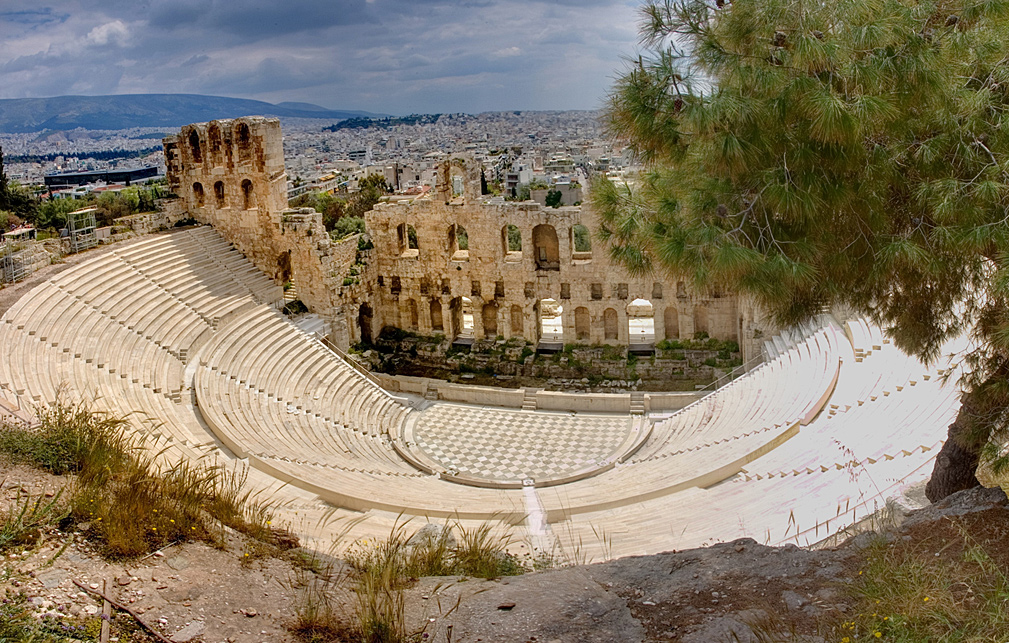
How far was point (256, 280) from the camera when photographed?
977 inches

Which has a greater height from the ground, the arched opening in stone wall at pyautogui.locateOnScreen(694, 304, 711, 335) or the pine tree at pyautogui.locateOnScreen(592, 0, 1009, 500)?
the pine tree at pyautogui.locateOnScreen(592, 0, 1009, 500)

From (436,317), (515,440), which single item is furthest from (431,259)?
(515,440)

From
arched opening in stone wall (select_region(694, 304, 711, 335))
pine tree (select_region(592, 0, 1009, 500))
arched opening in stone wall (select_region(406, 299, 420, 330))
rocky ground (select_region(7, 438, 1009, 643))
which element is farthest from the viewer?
arched opening in stone wall (select_region(406, 299, 420, 330))

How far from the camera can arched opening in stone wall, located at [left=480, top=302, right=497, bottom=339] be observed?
86.8 feet

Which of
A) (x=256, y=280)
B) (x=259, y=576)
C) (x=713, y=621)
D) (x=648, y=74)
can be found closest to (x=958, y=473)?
(x=713, y=621)

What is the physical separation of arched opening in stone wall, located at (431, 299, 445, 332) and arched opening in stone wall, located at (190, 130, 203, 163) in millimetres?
9177

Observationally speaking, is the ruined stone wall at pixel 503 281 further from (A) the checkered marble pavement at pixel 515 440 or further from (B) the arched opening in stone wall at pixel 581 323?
(A) the checkered marble pavement at pixel 515 440

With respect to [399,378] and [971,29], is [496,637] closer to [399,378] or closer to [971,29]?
[971,29]

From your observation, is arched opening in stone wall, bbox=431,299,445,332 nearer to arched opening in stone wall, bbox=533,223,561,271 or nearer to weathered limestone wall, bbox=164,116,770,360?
weathered limestone wall, bbox=164,116,770,360

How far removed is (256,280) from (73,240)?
524 cm

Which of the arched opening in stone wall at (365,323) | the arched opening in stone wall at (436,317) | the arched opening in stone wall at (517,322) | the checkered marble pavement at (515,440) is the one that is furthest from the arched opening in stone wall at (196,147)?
the checkered marble pavement at (515,440)

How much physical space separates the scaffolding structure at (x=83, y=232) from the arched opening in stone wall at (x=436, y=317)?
10.6m

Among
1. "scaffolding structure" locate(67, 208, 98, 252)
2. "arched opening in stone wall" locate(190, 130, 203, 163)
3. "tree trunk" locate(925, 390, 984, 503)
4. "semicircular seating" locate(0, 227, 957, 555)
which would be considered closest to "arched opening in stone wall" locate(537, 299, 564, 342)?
Result: "semicircular seating" locate(0, 227, 957, 555)

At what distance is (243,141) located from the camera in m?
26.0
